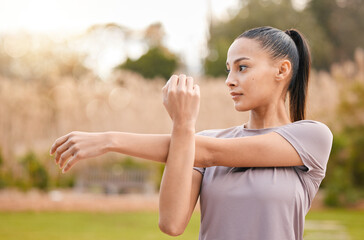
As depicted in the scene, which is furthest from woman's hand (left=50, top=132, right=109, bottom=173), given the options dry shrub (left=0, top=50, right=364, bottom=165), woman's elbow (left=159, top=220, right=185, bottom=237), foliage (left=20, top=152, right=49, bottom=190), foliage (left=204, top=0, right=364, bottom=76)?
foliage (left=204, top=0, right=364, bottom=76)

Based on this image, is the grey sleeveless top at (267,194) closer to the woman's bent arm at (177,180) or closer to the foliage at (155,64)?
the woman's bent arm at (177,180)

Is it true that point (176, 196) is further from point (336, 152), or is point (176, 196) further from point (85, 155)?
point (336, 152)

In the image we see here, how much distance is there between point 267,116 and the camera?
1595 millimetres

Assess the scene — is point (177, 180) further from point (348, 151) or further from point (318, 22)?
point (318, 22)

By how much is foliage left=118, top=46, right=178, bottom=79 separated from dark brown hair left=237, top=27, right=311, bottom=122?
19530mm

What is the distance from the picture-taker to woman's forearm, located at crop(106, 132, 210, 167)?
129 cm

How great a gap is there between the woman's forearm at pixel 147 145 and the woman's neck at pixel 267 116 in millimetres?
280

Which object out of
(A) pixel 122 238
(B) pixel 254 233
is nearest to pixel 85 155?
(B) pixel 254 233

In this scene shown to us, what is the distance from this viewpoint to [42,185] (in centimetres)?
1014

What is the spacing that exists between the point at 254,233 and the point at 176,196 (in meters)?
0.24

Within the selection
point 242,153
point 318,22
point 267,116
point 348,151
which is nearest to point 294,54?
point 267,116

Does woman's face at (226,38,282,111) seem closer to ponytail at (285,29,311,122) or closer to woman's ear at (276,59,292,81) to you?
woman's ear at (276,59,292,81)

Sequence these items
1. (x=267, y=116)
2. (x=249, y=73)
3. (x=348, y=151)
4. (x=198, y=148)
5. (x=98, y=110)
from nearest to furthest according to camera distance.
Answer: (x=198, y=148) < (x=249, y=73) < (x=267, y=116) < (x=348, y=151) < (x=98, y=110)

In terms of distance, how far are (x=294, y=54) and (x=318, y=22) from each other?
80.2 feet
